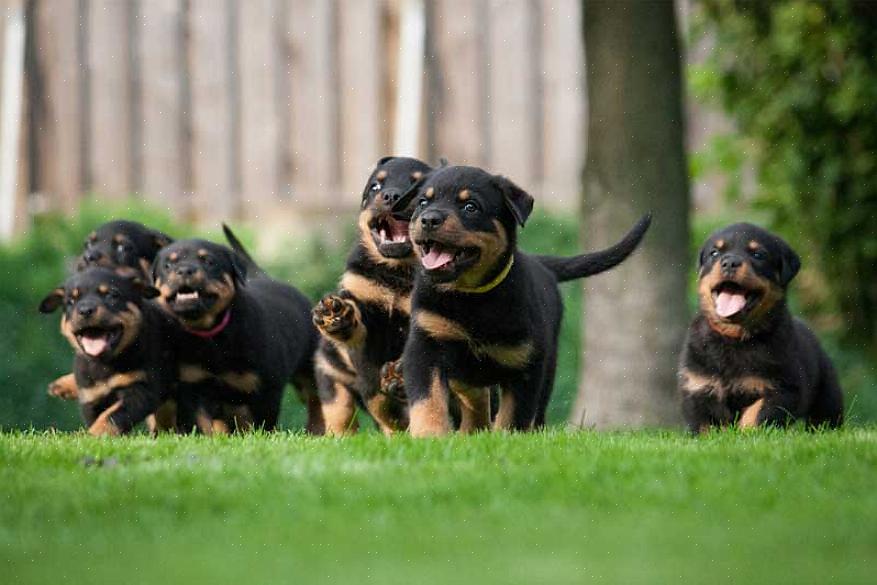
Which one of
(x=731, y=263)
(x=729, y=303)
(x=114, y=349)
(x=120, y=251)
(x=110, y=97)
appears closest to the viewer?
(x=731, y=263)

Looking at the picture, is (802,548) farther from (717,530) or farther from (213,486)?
(213,486)

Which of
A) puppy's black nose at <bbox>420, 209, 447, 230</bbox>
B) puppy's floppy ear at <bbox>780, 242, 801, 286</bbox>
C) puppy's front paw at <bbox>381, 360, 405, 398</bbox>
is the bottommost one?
puppy's front paw at <bbox>381, 360, 405, 398</bbox>

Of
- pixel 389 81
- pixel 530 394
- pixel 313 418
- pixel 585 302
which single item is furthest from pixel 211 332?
pixel 389 81

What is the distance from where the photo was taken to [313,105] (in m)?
12.8

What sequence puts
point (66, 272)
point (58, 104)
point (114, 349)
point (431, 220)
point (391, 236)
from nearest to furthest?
point (431, 220), point (391, 236), point (114, 349), point (66, 272), point (58, 104)

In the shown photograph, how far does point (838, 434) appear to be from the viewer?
21.4 ft

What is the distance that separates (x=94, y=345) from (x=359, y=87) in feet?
18.8

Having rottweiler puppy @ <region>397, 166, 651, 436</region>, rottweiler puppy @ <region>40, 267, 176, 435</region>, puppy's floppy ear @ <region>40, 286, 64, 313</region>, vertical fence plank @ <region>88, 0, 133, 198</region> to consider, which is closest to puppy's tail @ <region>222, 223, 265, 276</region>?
rottweiler puppy @ <region>40, 267, 176, 435</region>

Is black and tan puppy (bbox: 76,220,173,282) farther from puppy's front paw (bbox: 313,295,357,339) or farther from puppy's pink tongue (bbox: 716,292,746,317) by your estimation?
puppy's pink tongue (bbox: 716,292,746,317)

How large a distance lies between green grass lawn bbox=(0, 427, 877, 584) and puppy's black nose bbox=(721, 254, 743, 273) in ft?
2.99

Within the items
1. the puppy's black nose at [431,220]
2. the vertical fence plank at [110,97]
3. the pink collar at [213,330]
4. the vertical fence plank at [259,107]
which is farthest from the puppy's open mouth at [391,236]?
the vertical fence plank at [110,97]

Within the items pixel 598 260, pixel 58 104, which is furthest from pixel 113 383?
pixel 58 104

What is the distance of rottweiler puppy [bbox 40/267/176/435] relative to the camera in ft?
24.4

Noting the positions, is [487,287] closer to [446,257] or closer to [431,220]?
[446,257]
